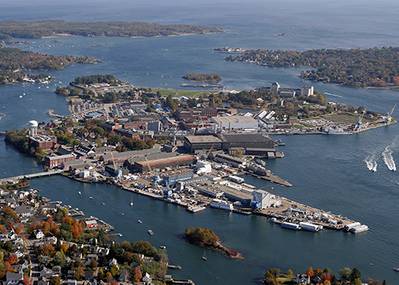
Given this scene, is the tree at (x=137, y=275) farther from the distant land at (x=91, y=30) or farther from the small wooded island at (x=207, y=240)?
the distant land at (x=91, y=30)

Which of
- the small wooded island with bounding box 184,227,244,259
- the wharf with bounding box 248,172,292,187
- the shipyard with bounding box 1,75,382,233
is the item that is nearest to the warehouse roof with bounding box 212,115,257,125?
the shipyard with bounding box 1,75,382,233

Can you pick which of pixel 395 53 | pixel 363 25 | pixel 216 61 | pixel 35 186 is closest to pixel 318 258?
pixel 35 186

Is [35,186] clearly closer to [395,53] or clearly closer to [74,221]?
[74,221]

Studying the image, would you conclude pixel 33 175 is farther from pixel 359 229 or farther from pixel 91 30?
pixel 91 30

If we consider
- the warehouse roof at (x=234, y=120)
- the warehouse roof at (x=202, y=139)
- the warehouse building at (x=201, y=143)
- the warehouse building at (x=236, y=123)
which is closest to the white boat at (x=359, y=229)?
the warehouse building at (x=201, y=143)

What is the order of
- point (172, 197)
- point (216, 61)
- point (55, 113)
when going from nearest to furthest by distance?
point (172, 197)
point (55, 113)
point (216, 61)

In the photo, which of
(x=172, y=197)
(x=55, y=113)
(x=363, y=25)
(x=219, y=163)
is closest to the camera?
(x=172, y=197)

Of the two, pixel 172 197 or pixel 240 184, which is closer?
pixel 172 197
